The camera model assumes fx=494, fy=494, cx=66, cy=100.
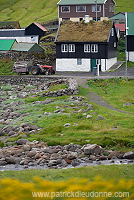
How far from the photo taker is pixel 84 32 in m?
71.6

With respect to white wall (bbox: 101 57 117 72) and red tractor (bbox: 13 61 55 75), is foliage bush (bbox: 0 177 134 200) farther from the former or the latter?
white wall (bbox: 101 57 117 72)

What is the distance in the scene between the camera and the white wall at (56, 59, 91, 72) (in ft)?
230

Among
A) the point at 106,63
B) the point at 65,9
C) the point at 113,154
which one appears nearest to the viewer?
the point at 113,154

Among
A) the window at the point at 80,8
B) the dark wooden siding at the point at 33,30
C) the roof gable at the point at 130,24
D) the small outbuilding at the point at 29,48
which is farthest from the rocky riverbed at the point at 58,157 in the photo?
the window at the point at 80,8

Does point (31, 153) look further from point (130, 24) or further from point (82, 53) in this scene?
point (130, 24)

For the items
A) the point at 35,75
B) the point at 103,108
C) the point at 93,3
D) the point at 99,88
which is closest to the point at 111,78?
the point at 99,88

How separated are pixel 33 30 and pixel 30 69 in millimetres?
28519

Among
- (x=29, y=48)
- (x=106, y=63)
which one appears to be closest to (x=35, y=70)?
(x=106, y=63)

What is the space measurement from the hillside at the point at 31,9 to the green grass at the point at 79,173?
332ft

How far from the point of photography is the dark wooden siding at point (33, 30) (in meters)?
95.7

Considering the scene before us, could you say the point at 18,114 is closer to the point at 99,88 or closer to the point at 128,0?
the point at 99,88

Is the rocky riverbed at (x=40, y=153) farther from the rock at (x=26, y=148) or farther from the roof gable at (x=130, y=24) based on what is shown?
the roof gable at (x=130, y=24)

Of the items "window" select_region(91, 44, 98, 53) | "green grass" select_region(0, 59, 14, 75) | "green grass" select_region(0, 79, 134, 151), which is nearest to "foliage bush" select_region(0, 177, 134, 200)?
"green grass" select_region(0, 79, 134, 151)

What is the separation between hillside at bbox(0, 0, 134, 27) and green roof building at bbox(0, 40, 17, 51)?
38182 millimetres
